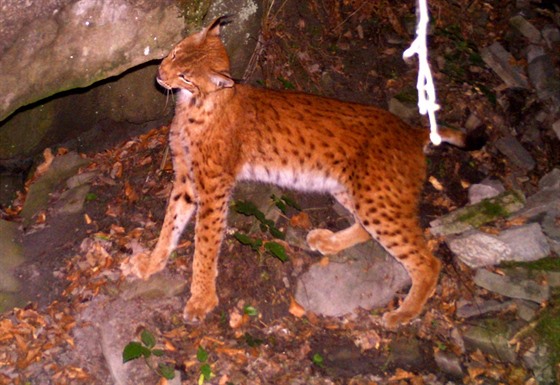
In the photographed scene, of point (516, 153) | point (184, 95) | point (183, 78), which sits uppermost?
point (183, 78)

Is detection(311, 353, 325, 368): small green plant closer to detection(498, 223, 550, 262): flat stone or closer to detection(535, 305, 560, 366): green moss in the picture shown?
detection(535, 305, 560, 366): green moss

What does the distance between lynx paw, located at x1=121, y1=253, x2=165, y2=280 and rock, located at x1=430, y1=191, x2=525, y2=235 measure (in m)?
2.32

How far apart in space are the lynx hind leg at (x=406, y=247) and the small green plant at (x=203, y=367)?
1432mm

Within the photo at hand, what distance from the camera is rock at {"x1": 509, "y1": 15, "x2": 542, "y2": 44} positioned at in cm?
721

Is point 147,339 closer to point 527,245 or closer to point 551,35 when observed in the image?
point 527,245

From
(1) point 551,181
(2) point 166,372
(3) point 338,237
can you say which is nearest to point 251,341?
(2) point 166,372

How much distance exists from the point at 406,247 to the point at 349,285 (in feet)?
1.75

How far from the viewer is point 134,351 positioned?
3912 millimetres

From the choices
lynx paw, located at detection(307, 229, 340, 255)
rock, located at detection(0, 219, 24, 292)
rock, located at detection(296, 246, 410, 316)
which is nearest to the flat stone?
rock, located at detection(296, 246, 410, 316)

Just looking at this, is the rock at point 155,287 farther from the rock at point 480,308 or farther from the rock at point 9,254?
the rock at point 480,308

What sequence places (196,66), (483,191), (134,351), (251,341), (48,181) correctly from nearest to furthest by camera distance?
(134,351), (196,66), (251,341), (48,181), (483,191)

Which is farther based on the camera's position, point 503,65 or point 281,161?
point 503,65

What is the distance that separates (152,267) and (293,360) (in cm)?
122

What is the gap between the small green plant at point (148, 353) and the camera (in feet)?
12.8
